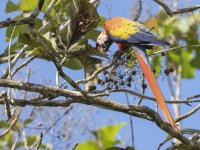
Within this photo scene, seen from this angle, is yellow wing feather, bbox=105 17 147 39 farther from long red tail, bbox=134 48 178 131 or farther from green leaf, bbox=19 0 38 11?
green leaf, bbox=19 0 38 11

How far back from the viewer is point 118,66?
7.52ft

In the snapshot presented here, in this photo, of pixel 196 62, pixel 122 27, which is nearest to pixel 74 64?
pixel 122 27

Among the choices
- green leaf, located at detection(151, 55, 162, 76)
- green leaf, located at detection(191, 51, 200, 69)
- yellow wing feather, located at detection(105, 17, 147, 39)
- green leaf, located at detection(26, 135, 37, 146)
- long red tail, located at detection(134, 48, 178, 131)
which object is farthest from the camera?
green leaf, located at detection(26, 135, 37, 146)

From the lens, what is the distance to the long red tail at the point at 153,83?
6.58 ft

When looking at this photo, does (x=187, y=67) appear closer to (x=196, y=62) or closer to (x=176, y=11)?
(x=196, y=62)

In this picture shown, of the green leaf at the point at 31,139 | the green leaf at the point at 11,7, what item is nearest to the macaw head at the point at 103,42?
the green leaf at the point at 11,7

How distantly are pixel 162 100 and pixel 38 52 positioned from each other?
0.60 meters

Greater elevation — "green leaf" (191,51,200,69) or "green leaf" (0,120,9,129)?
"green leaf" (191,51,200,69)

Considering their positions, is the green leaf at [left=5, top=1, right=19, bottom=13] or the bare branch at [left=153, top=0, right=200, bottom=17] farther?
the green leaf at [left=5, top=1, right=19, bottom=13]

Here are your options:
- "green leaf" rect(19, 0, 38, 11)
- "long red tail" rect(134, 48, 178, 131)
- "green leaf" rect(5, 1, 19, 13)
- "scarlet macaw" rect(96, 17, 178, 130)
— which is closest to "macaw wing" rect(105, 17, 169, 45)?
"scarlet macaw" rect(96, 17, 178, 130)

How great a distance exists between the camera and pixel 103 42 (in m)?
2.55

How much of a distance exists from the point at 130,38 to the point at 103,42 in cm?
Result: 14

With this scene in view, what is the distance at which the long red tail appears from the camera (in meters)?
2.01

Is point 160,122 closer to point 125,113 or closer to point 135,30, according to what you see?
point 125,113
